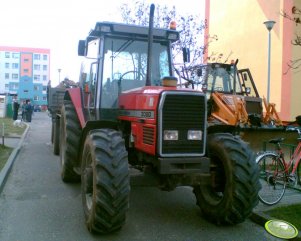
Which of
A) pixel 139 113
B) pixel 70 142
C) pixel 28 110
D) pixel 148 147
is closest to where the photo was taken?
pixel 148 147

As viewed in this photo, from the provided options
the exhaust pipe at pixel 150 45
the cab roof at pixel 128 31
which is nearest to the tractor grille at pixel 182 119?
the exhaust pipe at pixel 150 45

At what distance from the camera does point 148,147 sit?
5.67 metres

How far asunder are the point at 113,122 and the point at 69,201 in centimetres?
186

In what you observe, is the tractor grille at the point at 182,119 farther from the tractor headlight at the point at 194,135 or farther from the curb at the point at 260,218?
Answer: the curb at the point at 260,218

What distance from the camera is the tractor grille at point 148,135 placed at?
557cm

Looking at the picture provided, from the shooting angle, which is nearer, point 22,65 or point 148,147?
point 148,147

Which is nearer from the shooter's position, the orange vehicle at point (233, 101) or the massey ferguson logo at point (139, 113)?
the massey ferguson logo at point (139, 113)

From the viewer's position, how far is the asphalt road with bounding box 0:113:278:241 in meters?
5.52

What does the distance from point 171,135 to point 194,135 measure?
345 millimetres

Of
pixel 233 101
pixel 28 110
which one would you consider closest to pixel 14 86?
pixel 28 110

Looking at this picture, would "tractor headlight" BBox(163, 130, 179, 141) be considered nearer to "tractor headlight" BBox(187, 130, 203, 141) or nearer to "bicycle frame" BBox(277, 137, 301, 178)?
"tractor headlight" BBox(187, 130, 203, 141)

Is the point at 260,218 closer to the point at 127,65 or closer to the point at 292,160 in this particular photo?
the point at 292,160

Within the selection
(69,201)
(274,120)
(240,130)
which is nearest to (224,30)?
(274,120)

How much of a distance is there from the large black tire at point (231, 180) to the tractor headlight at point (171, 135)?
0.72m
